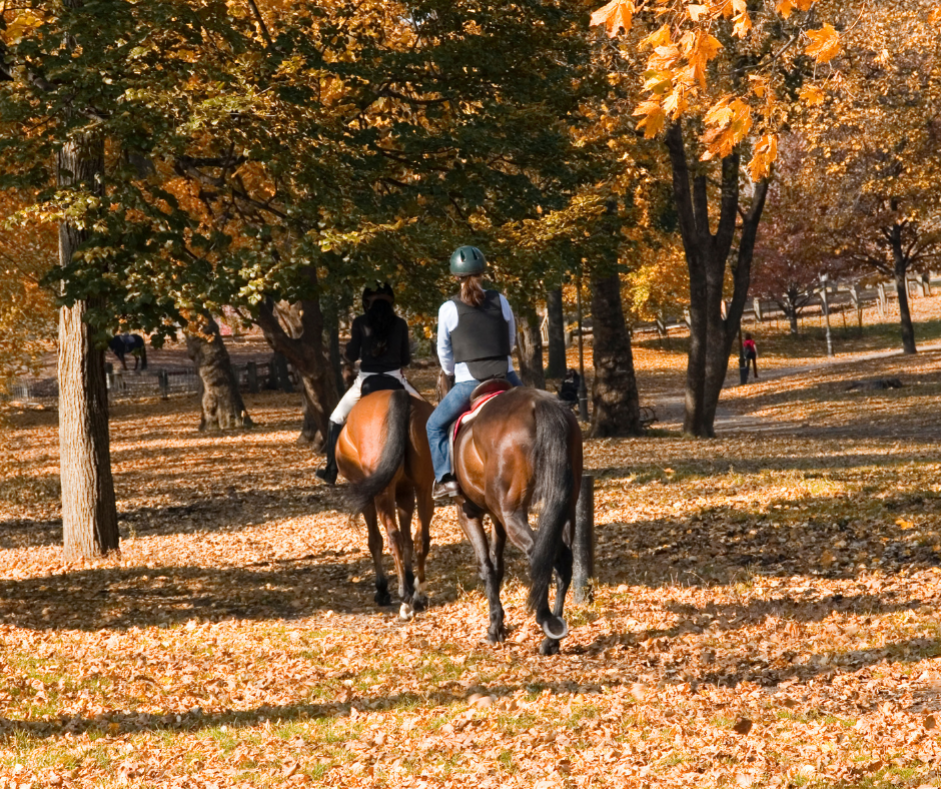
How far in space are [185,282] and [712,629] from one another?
631cm

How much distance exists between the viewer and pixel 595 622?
10.8 metres

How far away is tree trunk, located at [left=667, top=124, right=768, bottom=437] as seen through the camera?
87.7 ft

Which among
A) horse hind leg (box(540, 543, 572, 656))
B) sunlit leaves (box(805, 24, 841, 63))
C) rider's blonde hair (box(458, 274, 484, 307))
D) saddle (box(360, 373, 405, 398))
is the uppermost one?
sunlit leaves (box(805, 24, 841, 63))

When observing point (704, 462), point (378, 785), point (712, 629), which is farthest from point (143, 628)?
point (704, 462)

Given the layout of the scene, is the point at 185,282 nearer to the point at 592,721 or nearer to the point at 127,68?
the point at 127,68

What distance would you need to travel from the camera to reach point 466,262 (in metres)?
10.4

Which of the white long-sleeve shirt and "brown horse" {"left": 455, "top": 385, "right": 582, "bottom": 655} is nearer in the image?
"brown horse" {"left": 455, "top": 385, "right": 582, "bottom": 655}

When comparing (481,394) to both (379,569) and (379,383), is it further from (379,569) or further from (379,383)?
(379,569)

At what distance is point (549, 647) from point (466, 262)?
2.98 m

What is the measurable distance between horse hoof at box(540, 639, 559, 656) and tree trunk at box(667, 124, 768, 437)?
1718 centimetres

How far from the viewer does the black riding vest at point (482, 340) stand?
10.4 m

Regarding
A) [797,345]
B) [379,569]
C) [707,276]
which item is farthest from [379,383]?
[797,345]

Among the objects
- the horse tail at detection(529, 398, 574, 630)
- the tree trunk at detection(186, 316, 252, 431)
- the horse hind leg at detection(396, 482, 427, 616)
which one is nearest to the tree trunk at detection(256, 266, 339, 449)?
the tree trunk at detection(186, 316, 252, 431)

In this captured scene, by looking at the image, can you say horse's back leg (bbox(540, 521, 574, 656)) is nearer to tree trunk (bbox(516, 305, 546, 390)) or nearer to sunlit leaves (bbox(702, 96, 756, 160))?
sunlit leaves (bbox(702, 96, 756, 160))
